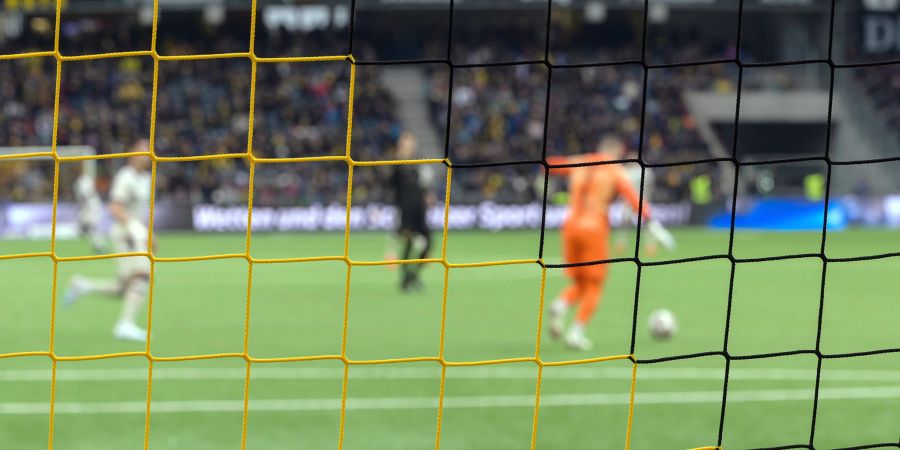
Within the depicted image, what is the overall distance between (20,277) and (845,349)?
10.2 metres

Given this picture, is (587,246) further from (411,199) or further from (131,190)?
(411,199)

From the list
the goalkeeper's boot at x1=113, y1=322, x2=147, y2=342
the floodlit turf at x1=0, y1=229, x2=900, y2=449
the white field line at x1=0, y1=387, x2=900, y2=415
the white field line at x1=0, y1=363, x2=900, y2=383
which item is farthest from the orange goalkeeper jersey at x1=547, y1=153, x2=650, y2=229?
the goalkeeper's boot at x1=113, y1=322, x2=147, y2=342

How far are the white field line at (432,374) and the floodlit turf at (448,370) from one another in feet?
0.08

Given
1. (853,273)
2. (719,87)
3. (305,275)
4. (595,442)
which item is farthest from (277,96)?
(595,442)

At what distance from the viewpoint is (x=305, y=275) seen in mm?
16500

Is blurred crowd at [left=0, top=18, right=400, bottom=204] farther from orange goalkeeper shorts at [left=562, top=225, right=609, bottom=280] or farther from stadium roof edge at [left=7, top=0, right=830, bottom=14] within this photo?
orange goalkeeper shorts at [left=562, top=225, right=609, bottom=280]

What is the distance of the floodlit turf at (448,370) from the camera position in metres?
6.85

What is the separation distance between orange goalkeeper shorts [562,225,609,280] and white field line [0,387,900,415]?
190 centimetres

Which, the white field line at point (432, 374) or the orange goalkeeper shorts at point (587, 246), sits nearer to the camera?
the white field line at point (432, 374)

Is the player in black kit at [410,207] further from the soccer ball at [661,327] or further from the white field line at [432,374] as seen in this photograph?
the white field line at [432,374]

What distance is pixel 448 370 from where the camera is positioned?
28.3 feet

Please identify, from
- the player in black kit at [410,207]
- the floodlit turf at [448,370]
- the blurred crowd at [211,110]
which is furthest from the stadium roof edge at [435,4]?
the player in black kit at [410,207]

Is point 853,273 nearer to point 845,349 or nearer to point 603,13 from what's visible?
point 845,349

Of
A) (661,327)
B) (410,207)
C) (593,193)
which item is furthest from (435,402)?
(410,207)
